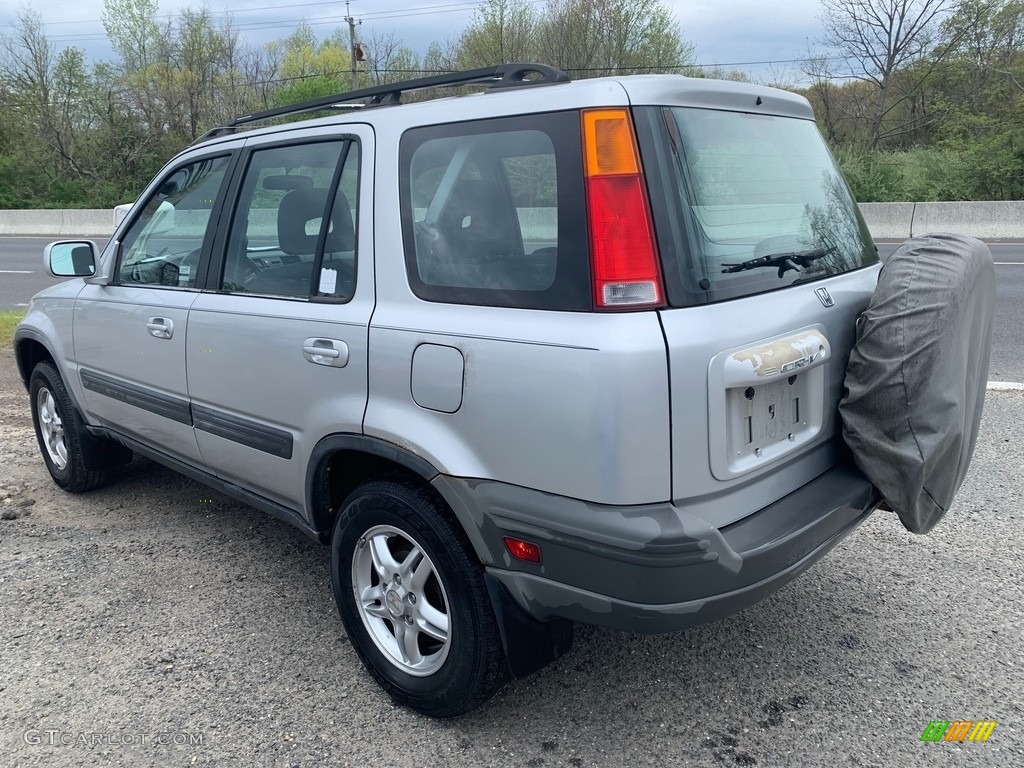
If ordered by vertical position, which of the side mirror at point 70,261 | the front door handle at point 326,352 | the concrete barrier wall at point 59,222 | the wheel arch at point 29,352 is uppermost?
the concrete barrier wall at point 59,222

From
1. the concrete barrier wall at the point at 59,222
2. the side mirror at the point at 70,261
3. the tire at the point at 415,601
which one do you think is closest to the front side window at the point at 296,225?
the tire at the point at 415,601

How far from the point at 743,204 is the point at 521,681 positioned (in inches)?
71.2

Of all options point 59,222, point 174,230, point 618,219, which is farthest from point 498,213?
point 59,222

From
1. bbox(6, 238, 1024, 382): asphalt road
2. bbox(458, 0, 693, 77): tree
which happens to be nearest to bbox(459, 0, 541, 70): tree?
bbox(458, 0, 693, 77): tree

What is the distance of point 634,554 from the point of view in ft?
6.76

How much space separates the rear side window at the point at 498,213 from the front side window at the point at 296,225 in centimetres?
33

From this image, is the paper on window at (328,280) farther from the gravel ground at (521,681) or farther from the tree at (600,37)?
the tree at (600,37)

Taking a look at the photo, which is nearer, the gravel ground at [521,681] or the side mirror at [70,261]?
the gravel ground at [521,681]

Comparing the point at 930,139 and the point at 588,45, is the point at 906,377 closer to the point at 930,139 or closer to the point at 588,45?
the point at 930,139

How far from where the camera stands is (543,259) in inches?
88.4

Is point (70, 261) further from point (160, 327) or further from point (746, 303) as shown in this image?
point (746, 303)

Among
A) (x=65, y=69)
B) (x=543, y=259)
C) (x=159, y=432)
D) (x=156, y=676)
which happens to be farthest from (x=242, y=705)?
(x=65, y=69)

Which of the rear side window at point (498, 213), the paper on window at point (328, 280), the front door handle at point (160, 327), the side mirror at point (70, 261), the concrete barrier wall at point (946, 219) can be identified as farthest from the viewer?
the concrete barrier wall at point (946, 219)

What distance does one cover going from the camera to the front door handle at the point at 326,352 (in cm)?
269
